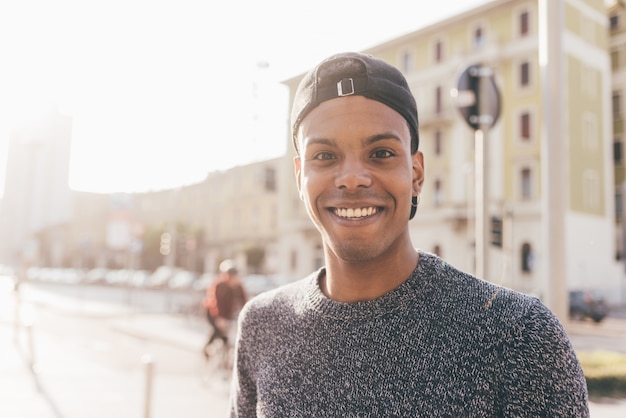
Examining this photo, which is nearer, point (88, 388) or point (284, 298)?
point (284, 298)

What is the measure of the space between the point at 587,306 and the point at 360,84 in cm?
2417

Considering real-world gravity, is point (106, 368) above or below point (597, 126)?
below

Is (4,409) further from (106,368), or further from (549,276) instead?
(549,276)

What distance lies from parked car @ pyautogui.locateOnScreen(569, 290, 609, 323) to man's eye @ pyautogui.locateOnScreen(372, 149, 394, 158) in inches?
944

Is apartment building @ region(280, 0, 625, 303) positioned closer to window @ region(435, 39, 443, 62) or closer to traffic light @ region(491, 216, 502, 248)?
window @ region(435, 39, 443, 62)

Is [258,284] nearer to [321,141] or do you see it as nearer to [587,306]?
[587,306]

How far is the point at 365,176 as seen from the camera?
4.75 feet

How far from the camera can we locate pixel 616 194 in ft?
105

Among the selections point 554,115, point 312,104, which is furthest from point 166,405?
point 312,104

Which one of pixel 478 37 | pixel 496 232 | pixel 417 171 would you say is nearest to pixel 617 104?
pixel 478 37

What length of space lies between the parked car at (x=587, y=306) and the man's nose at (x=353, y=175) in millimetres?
24002

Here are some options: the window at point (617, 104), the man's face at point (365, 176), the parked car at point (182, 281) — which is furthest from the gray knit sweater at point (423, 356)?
the parked car at point (182, 281)

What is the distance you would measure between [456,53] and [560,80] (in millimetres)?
28043

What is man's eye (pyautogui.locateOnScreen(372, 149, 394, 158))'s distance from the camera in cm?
145
